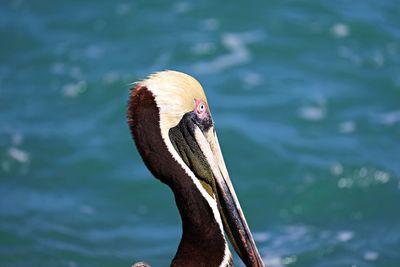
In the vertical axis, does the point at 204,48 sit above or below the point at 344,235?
above

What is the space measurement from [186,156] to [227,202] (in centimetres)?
38

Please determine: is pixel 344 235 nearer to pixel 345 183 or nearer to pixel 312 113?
pixel 345 183

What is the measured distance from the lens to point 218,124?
1173 centimetres

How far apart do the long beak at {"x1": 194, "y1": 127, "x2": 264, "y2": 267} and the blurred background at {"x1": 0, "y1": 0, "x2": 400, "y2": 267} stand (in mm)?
3045

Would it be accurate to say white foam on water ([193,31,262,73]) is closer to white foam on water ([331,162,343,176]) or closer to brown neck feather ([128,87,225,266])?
white foam on water ([331,162,343,176])

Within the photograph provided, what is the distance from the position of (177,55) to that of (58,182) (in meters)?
3.13

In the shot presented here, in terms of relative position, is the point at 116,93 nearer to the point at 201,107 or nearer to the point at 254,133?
the point at 254,133

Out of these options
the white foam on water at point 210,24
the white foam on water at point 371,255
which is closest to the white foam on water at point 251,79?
the white foam on water at point 210,24

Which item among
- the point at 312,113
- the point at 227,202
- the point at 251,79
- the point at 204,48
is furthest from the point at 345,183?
the point at 227,202

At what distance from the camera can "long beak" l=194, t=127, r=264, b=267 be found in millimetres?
5684

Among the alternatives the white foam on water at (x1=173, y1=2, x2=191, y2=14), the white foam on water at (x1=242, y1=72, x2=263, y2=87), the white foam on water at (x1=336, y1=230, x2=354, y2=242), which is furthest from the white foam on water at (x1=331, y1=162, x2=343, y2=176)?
the white foam on water at (x1=173, y1=2, x2=191, y2=14)

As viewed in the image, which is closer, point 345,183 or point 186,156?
point 186,156

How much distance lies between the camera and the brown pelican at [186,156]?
18.1 feet

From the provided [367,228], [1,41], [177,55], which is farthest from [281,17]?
[367,228]
